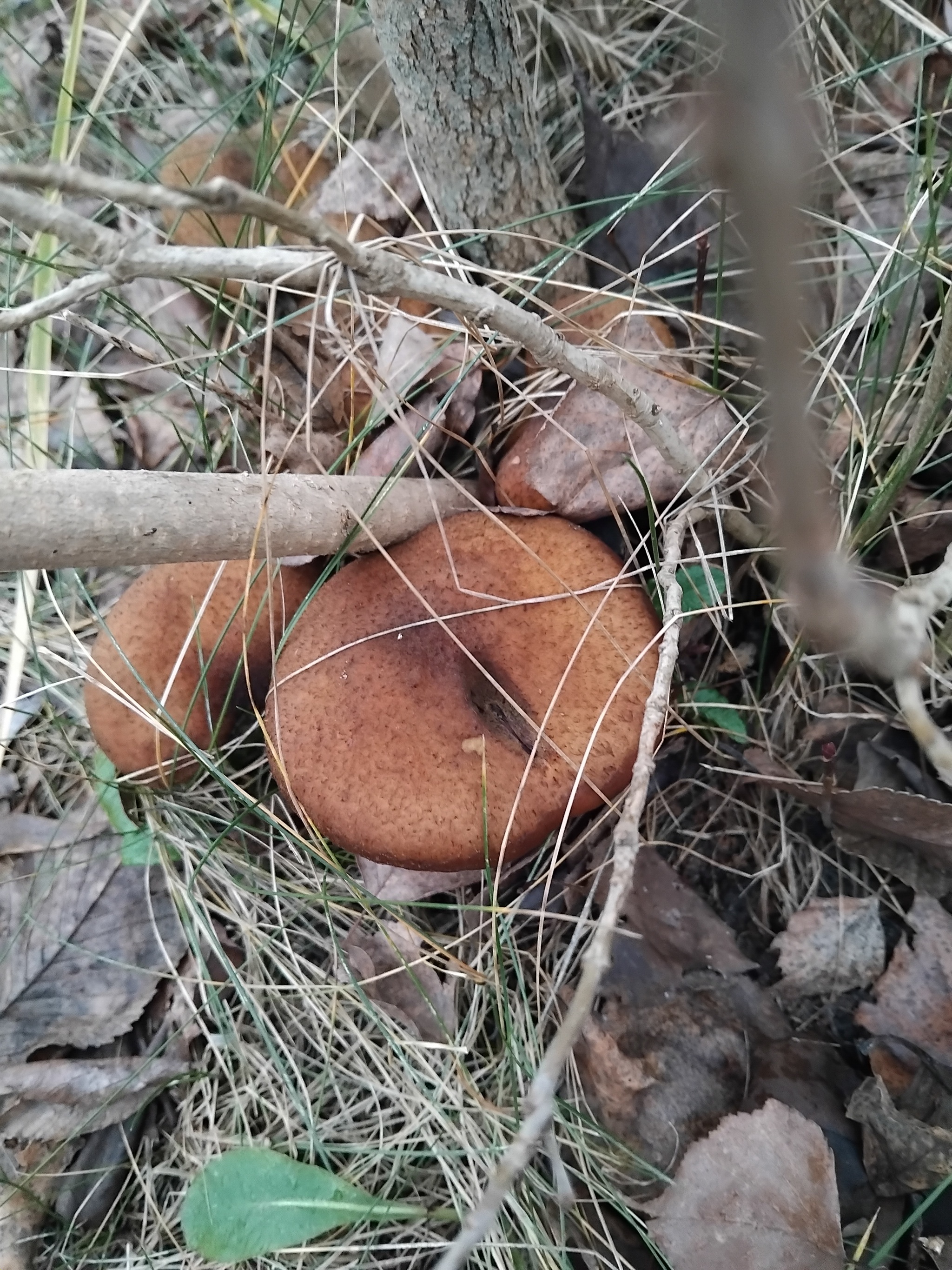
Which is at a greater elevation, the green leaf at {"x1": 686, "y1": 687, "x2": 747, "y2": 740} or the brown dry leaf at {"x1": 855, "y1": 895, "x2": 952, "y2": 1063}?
the green leaf at {"x1": 686, "y1": 687, "x2": 747, "y2": 740}

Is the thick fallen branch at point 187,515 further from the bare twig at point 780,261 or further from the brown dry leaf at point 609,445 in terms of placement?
the bare twig at point 780,261

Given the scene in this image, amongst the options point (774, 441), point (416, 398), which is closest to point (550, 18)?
point (416, 398)

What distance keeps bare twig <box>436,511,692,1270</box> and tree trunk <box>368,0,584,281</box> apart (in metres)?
1.25

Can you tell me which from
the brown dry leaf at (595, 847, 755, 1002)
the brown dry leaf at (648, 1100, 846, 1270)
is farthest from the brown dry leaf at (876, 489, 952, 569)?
the brown dry leaf at (648, 1100, 846, 1270)

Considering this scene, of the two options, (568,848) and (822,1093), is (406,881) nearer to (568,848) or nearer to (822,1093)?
(568,848)

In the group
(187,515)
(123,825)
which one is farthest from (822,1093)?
(123,825)

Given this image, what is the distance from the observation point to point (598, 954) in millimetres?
1118

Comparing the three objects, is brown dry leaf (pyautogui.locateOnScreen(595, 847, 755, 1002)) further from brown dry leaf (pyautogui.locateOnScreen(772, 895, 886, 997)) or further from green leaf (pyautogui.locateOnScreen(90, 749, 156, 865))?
green leaf (pyautogui.locateOnScreen(90, 749, 156, 865))

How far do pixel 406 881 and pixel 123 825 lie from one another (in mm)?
917

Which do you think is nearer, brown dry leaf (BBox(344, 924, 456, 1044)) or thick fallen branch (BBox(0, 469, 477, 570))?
thick fallen branch (BBox(0, 469, 477, 570))

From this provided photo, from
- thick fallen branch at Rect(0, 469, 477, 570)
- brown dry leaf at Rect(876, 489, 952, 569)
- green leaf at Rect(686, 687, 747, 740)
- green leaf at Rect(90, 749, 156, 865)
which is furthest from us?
green leaf at Rect(90, 749, 156, 865)

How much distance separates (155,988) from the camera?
245cm

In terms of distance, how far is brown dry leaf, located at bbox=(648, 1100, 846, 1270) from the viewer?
172 centimetres

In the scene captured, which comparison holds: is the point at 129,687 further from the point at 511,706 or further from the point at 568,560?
the point at 568,560
